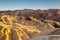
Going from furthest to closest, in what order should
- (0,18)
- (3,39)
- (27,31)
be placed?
(0,18), (27,31), (3,39)

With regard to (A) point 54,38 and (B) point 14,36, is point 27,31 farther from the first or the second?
(A) point 54,38

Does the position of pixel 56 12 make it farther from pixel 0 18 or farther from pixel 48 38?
pixel 48 38

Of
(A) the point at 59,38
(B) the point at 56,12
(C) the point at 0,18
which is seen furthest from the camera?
(B) the point at 56,12

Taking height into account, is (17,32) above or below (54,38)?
below

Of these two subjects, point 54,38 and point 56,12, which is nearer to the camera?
point 54,38

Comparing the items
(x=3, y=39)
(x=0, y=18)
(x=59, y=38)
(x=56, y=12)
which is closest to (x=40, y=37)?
(x=59, y=38)

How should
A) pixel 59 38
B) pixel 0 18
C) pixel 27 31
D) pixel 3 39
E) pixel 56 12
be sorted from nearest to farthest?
pixel 59 38 < pixel 3 39 < pixel 27 31 < pixel 0 18 < pixel 56 12

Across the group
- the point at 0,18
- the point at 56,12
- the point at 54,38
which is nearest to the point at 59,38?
the point at 54,38

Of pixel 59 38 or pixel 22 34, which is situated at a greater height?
pixel 59 38

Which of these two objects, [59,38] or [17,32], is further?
[17,32]
